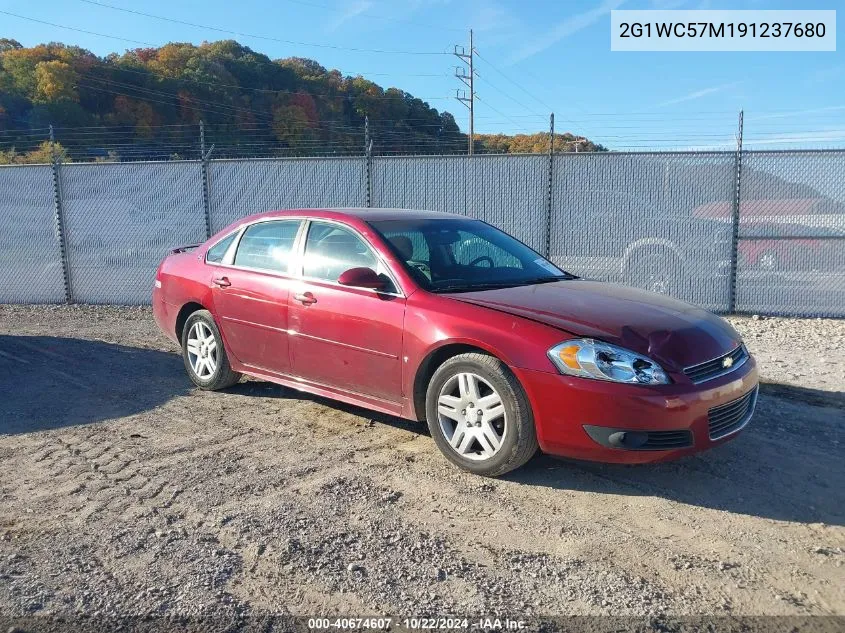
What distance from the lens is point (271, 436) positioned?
4969mm

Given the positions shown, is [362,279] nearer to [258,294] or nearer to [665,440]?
[258,294]

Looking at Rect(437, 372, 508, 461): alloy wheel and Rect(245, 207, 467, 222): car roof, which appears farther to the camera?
Rect(245, 207, 467, 222): car roof

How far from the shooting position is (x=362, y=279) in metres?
4.63

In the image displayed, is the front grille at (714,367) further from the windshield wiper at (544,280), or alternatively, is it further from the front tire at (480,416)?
the windshield wiper at (544,280)

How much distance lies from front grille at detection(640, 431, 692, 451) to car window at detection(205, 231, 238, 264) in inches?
146

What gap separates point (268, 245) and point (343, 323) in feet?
3.97

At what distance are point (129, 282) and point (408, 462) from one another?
796cm

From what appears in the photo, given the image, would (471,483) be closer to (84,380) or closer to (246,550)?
(246,550)

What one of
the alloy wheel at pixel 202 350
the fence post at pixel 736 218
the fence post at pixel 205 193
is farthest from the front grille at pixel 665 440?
the fence post at pixel 205 193

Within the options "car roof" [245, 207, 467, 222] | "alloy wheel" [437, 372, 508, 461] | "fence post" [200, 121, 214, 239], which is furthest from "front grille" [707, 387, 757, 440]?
"fence post" [200, 121, 214, 239]

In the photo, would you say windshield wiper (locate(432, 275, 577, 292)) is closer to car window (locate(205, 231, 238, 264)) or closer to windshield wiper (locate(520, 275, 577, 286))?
windshield wiper (locate(520, 275, 577, 286))

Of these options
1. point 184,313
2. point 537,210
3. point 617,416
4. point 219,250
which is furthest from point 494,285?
point 537,210

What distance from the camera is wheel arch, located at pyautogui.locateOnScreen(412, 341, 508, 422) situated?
4.24m

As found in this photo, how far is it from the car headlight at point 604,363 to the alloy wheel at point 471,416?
43 centimetres
